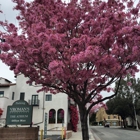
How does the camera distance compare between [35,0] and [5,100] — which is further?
[5,100]

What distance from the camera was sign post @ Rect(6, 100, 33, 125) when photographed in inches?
390

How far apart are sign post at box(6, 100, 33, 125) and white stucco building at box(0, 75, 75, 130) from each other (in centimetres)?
1767

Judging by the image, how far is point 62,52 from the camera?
707cm

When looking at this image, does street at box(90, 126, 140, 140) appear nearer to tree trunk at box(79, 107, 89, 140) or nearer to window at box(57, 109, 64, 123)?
window at box(57, 109, 64, 123)

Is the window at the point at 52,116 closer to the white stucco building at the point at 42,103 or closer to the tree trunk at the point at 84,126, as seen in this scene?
the white stucco building at the point at 42,103

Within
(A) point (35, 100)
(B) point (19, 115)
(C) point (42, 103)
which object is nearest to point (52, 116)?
(C) point (42, 103)

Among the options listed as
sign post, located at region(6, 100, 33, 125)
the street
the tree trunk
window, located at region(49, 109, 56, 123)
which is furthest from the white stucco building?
the tree trunk

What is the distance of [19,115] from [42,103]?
1901 centimetres

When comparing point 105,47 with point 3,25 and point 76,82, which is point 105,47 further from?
point 3,25

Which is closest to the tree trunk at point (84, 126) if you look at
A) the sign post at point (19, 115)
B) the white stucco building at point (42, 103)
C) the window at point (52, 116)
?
the sign post at point (19, 115)

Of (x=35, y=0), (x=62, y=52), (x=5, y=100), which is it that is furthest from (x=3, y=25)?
(x=5, y=100)

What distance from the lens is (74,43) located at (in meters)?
6.77

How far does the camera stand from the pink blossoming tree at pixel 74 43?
644 centimetres

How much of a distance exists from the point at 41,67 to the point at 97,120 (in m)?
93.2
